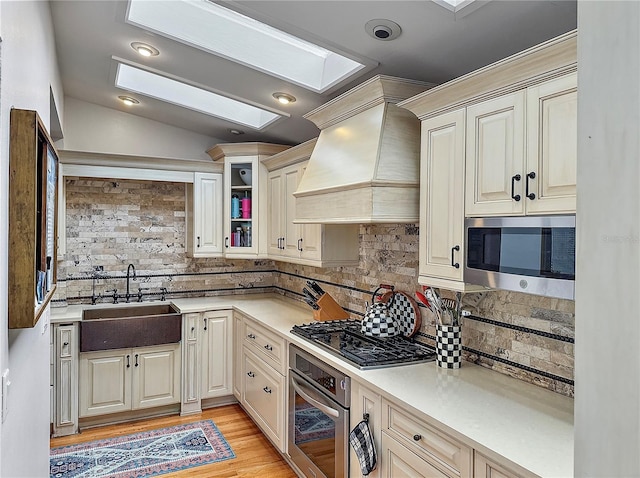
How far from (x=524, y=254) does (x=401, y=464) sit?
999 millimetres

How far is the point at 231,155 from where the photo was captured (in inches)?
168

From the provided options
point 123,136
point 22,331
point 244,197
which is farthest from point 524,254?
point 123,136

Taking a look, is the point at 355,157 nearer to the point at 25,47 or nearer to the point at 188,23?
the point at 188,23

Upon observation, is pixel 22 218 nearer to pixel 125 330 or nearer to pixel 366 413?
pixel 366 413

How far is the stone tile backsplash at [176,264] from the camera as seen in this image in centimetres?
279

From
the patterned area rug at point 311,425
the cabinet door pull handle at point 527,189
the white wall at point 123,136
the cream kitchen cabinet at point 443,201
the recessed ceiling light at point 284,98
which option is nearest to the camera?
the cabinet door pull handle at point 527,189

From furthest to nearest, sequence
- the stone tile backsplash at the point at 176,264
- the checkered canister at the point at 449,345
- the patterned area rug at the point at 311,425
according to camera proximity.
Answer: the stone tile backsplash at the point at 176,264 < the patterned area rug at the point at 311,425 < the checkered canister at the point at 449,345

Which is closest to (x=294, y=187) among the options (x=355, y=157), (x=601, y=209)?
(x=355, y=157)

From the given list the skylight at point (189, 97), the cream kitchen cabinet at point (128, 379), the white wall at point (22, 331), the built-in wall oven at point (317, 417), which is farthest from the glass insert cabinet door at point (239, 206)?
the white wall at point (22, 331)

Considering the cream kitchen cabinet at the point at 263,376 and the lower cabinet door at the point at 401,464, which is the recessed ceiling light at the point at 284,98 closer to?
the cream kitchen cabinet at the point at 263,376

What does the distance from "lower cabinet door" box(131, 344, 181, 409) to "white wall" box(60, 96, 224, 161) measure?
1801 millimetres

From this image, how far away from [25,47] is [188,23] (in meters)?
1.19

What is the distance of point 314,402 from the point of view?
8.64 feet

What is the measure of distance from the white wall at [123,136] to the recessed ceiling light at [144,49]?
149cm
